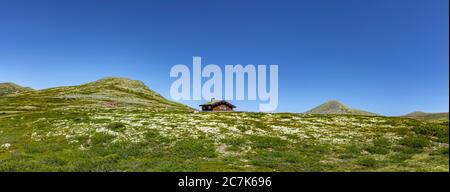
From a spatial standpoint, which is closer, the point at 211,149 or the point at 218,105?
the point at 211,149

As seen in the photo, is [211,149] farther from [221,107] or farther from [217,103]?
[221,107]

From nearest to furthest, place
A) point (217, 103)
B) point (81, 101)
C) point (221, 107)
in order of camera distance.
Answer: point (81, 101) → point (217, 103) → point (221, 107)

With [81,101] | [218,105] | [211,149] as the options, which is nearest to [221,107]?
[218,105]

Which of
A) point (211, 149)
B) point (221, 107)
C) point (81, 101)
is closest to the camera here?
point (211, 149)

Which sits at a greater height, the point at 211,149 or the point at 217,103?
the point at 217,103

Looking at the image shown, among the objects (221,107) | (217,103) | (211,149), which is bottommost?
(211,149)

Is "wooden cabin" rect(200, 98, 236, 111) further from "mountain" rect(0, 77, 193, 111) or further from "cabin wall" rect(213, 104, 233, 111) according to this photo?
"mountain" rect(0, 77, 193, 111)

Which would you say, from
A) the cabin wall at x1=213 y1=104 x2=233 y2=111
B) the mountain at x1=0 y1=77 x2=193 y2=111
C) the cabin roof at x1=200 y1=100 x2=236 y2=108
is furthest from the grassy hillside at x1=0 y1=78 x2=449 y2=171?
the cabin wall at x1=213 y1=104 x2=233 y2=111
